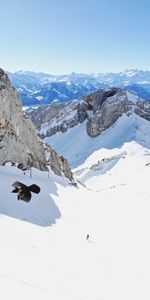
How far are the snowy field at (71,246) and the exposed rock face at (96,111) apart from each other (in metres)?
92.0

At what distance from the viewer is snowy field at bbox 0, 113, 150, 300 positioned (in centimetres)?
1399

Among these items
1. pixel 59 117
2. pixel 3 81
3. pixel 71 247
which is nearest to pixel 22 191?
pixel 71 247

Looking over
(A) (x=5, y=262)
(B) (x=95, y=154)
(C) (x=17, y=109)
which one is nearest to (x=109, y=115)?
(B) (x=95, y=154)

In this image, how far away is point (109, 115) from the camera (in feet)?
424

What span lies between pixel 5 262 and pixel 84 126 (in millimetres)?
128674

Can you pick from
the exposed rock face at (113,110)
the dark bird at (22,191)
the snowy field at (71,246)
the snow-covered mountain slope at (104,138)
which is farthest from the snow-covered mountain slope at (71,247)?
the exposed rock face at (113,110)

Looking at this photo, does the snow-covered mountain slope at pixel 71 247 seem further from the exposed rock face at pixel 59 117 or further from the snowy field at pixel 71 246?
the exposed rock face at pixel 59 117

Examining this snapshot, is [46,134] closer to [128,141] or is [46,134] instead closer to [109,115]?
[109,115]

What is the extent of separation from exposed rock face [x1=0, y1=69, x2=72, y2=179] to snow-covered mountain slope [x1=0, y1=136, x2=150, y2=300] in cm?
252

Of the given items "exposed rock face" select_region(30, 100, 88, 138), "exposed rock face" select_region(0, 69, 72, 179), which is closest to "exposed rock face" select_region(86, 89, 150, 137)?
"exposed rock face" select_region(30, 100, 88, 138)

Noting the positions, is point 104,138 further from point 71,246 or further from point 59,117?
point 71,246

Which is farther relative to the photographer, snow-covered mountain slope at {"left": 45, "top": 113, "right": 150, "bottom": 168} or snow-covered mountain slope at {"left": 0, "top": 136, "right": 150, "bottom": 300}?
snow-covered mountain slope at {"left": 45, "top": 113, "right": 150, "bottom": 168}

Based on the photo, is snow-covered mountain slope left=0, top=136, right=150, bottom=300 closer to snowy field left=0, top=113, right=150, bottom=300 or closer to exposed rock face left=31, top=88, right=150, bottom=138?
snowy field left=0, top=113, right=150, bottom=300

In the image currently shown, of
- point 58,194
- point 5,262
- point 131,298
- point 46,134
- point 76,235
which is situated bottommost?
point 46,134
